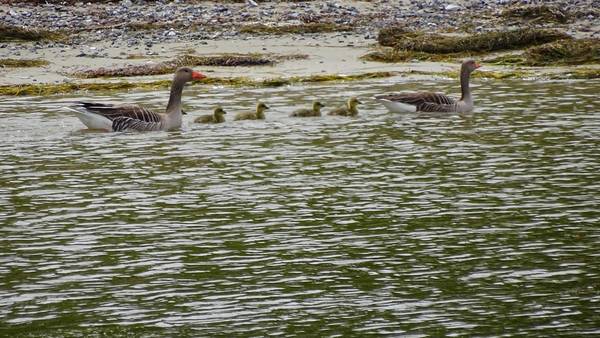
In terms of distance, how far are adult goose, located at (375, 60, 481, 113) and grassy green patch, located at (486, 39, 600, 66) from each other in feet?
21.0

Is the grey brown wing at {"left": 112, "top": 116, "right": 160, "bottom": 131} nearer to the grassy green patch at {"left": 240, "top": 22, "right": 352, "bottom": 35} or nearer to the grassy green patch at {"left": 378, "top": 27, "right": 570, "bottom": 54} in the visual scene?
the grassy green patch at {"left": 378, "top": 27, "right": 570, "bottom": 54}

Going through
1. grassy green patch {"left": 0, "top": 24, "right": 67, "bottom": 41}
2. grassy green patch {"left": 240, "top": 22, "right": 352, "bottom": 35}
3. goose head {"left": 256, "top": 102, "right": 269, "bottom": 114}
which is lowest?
goose head {"left": 256, "top": 102, "right": 269, "bottom": 114}

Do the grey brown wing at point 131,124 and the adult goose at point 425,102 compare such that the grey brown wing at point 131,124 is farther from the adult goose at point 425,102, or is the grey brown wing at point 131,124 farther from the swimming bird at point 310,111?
the adult goose at point 425,102

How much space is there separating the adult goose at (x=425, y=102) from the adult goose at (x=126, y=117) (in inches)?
143

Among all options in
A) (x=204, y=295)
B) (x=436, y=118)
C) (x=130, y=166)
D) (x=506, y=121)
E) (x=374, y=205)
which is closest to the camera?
(x=204, y=295)

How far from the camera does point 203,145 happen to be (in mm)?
19828

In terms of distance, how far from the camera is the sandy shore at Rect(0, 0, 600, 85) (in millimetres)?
29188

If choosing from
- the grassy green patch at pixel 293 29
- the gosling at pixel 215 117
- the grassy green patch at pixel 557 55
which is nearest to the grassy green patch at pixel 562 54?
the grassy green patch at pixel 557 55

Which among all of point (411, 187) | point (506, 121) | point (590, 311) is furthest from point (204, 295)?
point (506, 121)

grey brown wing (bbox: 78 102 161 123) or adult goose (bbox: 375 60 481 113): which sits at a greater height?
grey brown wing (bbox: 78 102 161 123)

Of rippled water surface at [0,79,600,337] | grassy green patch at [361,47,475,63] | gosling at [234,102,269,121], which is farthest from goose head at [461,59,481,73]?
grassy green patch at [361,47,475,63]

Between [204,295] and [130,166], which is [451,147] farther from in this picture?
[204,295]

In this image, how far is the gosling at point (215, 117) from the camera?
22.0 meters

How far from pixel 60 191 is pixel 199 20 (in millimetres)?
19492
